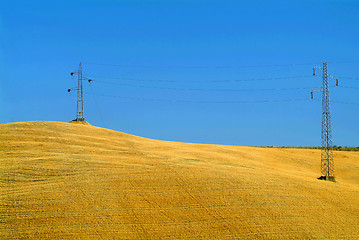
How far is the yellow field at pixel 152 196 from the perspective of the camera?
2816cm

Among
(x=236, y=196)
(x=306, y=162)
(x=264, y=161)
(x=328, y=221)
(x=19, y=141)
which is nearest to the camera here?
(x=328, y=221)

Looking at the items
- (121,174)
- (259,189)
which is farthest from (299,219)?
(121,174)

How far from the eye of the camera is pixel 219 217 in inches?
1168

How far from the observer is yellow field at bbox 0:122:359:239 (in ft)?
92.4

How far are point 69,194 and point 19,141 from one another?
15.8m

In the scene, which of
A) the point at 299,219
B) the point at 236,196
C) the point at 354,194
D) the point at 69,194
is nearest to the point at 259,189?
the point at 236,196

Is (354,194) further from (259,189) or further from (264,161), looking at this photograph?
(264,161)

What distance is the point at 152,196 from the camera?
32.0 m

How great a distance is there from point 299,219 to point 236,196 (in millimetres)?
4930

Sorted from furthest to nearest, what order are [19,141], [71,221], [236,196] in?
1. [19,141]
2. [236,196]
3. [71,221]

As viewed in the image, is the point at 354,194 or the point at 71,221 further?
the point at 354,194

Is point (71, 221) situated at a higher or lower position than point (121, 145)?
lower

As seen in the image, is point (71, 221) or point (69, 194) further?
point (69, 194)

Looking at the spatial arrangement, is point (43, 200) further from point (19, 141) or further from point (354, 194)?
point (354, 194)
